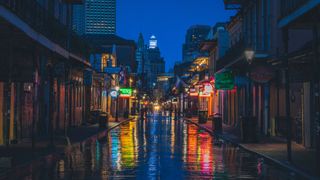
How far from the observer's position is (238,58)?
35688 millimetres

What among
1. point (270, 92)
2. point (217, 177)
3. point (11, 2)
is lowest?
point (217, 177)

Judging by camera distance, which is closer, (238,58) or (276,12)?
(276,12)

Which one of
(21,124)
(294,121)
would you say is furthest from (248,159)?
(21,124)

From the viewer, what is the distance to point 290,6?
18.6m

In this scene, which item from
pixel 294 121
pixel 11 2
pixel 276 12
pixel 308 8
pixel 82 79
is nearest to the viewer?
pixel 308 8

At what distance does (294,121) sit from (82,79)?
24198 millimetres

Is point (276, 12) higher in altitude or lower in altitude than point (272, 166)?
higher

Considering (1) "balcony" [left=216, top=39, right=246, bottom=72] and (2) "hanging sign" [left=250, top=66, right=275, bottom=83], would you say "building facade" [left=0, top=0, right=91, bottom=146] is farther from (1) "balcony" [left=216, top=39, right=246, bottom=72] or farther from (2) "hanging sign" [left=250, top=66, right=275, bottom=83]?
(1) "balcony" [left=216, top=39, right=246, bottom=72]

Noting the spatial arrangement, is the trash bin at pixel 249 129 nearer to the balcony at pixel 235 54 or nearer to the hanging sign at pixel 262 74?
the hanging sign at pixel 262 74

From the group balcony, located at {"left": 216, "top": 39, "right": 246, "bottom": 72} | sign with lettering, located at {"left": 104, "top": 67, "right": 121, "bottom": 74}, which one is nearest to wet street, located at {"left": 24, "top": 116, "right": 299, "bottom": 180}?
balcony, located at {"left": 216, "top": 39, "right": 246, "bottom": 72}

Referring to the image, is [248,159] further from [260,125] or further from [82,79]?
[82,79]

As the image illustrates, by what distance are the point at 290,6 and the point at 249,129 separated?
9.68 meters

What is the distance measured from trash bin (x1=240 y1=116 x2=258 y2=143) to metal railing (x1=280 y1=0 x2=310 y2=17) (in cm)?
846

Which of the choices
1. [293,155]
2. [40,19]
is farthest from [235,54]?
[293,155]
